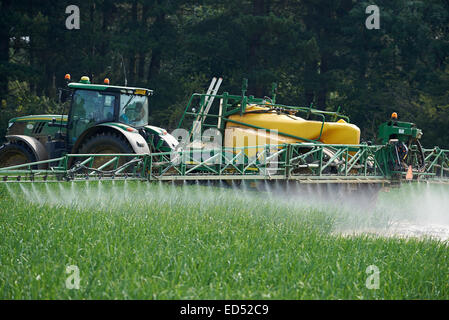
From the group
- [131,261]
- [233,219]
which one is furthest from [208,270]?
[233,219]

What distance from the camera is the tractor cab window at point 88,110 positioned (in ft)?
37.7

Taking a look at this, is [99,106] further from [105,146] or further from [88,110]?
[105,146]

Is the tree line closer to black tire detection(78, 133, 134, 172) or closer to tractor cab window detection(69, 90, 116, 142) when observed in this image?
tractor cab window detection(69, 90, 116, 142)

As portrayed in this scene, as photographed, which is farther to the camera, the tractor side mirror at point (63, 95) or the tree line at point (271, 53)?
the tree line at point (271, 53)

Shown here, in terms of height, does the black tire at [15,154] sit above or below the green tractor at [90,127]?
below

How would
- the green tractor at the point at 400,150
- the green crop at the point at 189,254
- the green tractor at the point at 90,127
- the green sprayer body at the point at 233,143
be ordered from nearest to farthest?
the green crop at the point at 189,254 → the green sprayer body at the point at 233,143 → the green tractor at the point at 90,127 → the green tractor at the point at 400,150

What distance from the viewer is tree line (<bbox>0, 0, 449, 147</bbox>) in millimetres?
25078

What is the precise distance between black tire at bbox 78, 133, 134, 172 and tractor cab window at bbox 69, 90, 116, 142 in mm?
765

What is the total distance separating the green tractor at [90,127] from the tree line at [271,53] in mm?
14477

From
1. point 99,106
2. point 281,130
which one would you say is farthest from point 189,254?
point 99,106

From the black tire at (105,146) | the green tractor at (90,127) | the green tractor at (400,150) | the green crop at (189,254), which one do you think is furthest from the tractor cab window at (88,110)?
the green tractor at (400,150)

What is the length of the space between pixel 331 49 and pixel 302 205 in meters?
18.4

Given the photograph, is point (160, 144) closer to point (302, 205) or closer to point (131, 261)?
point (302, 205)

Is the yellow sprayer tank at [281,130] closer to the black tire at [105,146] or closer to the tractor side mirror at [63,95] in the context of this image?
the black tire at [105,146]
